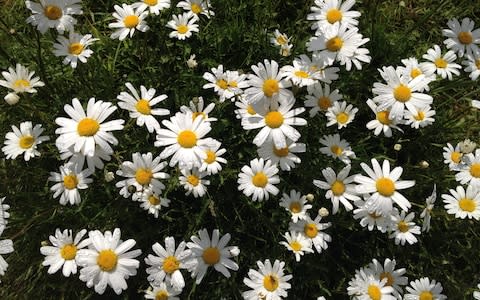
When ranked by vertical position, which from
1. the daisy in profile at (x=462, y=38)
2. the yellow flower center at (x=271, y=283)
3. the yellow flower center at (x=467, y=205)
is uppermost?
the daisy in profile at (x=462, y=38)

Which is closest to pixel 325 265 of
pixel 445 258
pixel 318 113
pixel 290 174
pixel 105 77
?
pixel 290 174

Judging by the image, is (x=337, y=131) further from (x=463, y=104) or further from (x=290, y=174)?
(x=463, y=104)

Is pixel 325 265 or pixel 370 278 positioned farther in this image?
pixel 325 265

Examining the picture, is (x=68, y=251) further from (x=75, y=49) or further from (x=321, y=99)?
(x=321, y=99)

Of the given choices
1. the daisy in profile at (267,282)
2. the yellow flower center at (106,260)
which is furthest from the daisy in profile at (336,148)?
the yellow flower center at (106,260)

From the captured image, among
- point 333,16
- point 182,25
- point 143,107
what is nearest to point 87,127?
point 143,107

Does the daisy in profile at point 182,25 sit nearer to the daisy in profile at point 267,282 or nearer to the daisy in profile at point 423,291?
the daisy in profile at point 267,282

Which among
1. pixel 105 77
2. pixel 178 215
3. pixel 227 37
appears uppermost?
pixel 227 37
